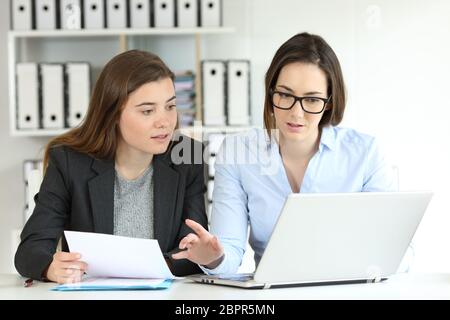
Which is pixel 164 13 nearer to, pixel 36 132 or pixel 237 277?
pixel 36 132

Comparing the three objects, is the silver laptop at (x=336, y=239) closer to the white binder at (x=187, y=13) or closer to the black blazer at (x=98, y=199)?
the black blazer at (x=98, y=199)

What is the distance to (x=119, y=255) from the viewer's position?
1.64 m

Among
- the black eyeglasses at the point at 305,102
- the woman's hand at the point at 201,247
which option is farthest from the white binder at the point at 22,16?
the woman's hand at the point at 201,247

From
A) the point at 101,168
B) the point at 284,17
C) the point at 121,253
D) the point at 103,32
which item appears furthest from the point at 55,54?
the point at 121,253

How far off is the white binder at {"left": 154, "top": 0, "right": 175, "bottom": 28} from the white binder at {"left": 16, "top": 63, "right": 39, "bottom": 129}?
2.25ft

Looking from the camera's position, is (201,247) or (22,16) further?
(22,16)

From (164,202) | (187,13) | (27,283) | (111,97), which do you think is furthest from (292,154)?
(187,13)

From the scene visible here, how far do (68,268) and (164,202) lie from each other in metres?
0.45

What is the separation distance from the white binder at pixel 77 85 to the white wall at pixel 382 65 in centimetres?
43

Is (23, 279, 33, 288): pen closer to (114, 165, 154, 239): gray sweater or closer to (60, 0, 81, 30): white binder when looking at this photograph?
(114, 165, 154, 239): gray sweater

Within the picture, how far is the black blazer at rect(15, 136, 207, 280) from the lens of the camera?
195 centimetres

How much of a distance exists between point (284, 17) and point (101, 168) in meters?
2.44

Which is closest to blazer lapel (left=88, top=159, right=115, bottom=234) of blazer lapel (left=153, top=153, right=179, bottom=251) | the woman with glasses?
blazer lapel (left=153, top=153, right=179, bottom=251)

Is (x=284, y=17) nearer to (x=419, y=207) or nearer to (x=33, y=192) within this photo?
(x=33, y=192)
